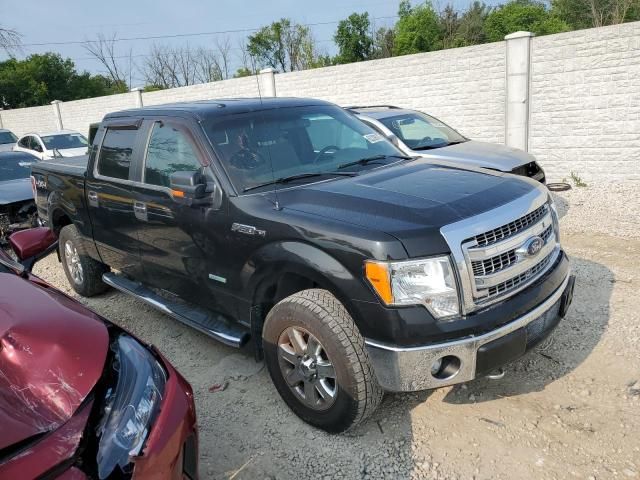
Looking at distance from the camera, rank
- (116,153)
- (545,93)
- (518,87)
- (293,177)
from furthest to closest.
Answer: (518,87) < (545,93) < (116,153) < (293,177)

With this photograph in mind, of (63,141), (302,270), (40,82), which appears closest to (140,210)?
(302,270)

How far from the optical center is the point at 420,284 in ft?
8.75

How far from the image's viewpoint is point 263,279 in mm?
3307

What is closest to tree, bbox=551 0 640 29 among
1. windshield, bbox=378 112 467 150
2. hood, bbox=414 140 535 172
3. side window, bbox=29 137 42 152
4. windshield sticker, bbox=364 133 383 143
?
windshield, bbox=378 112 467 150

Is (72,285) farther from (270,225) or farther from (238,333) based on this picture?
(270,225)

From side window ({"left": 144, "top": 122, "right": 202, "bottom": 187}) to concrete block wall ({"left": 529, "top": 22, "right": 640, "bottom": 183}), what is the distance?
25.9 ft

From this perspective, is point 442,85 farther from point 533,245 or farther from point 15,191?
point 533,245

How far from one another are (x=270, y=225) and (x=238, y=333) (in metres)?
0.94

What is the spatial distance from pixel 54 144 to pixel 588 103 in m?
14.1

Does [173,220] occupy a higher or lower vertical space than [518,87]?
lower

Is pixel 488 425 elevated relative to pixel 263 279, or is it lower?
lower

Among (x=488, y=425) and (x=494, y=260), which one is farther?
(x=488, y=425)

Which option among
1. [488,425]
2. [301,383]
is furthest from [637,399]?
[301,383]

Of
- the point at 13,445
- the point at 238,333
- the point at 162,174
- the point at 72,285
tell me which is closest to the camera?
the point at 13,445
